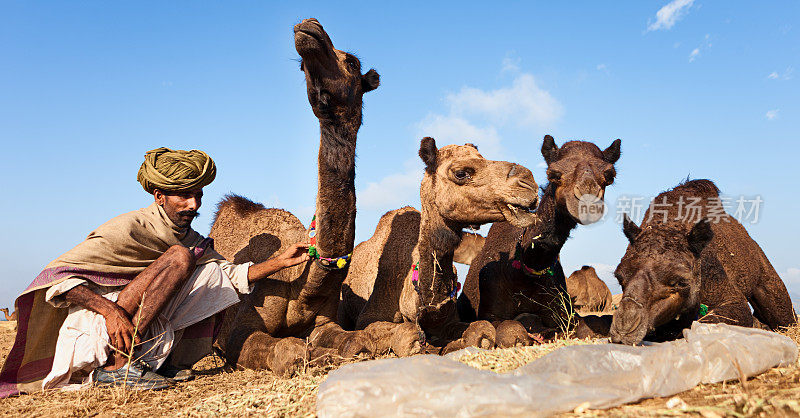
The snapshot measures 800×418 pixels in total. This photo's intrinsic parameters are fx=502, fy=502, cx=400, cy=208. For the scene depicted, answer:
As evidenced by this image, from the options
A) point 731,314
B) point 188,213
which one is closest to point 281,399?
point 188,213

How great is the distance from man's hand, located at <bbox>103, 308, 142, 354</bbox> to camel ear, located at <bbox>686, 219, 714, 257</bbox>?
16.5 feet

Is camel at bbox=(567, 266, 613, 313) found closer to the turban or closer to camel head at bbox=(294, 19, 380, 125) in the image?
camel head at bbox=(294, 19, 380, 125)

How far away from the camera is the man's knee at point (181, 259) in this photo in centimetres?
458

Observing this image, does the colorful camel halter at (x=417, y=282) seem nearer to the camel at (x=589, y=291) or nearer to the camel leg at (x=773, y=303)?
the camel leg at (x=773, y=303)

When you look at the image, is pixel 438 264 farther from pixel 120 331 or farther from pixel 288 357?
pixel 120 331

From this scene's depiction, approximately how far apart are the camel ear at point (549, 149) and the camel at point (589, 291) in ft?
25.8

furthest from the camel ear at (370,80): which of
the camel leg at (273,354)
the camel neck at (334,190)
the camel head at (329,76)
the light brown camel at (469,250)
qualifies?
the light brown camel at (469,250)

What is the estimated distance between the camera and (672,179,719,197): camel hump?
5969 mm

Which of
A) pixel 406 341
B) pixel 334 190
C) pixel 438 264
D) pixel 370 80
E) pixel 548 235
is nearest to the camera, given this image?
pixel 406 341

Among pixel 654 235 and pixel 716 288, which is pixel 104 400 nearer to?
pixel 654 235

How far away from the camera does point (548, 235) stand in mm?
5641

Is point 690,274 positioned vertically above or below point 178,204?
below

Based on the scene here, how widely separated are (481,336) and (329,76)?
2825mm

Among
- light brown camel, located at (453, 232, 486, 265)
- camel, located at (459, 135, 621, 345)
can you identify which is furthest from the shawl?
light brown camel, located at (453, 232, 486, 265)
